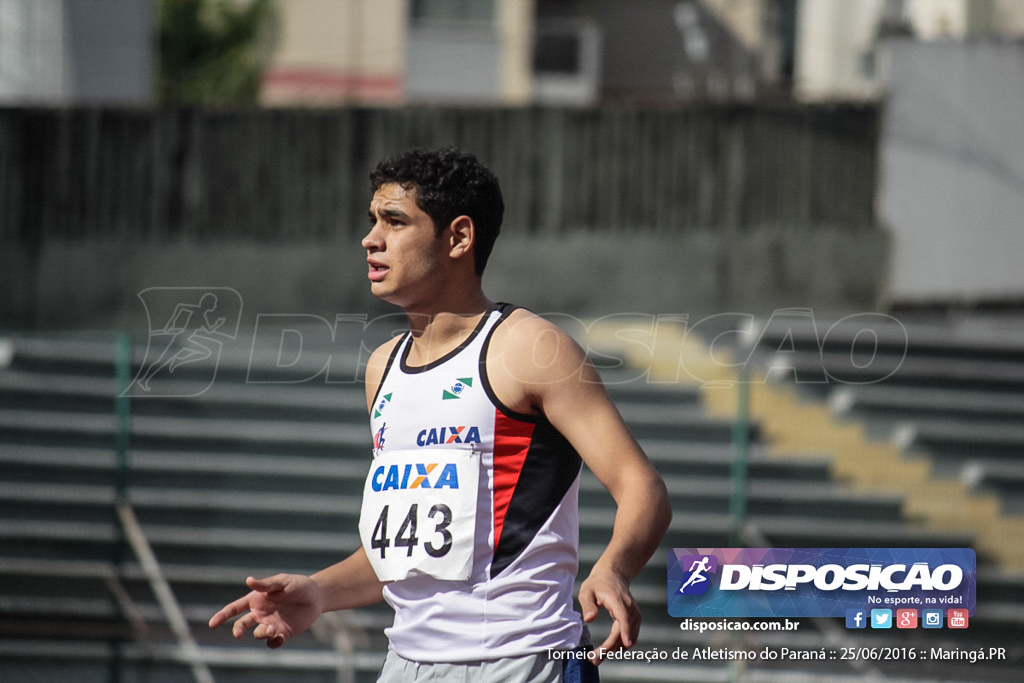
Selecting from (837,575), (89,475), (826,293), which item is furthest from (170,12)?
(837,575)

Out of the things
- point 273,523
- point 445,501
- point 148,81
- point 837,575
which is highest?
point 148,81

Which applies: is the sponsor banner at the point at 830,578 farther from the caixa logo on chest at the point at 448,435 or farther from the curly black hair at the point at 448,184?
the curly black hair at the point at 448,184

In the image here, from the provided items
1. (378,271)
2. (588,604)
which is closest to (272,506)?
(378,271)

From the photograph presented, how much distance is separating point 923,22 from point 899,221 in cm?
561

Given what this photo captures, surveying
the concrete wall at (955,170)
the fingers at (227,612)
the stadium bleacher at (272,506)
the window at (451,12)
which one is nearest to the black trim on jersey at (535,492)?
the fingers at (227,612)

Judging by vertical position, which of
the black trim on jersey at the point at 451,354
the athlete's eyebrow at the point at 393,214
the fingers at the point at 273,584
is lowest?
the fingers at the point at 273,584

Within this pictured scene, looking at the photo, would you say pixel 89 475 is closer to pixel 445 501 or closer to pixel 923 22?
pixel 445 501

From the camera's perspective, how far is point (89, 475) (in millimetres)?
7340

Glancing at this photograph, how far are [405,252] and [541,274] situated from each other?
982cm

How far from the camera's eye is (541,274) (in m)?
12.7

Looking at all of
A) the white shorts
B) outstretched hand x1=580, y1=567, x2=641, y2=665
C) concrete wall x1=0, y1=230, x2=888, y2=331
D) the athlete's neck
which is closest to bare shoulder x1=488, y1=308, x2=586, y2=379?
the athlete's neck

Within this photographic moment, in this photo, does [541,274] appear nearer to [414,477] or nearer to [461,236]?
[461,236]

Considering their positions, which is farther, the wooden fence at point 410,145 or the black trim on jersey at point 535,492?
the wooden fence at point 410,145

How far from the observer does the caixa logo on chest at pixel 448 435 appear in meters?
2.78
